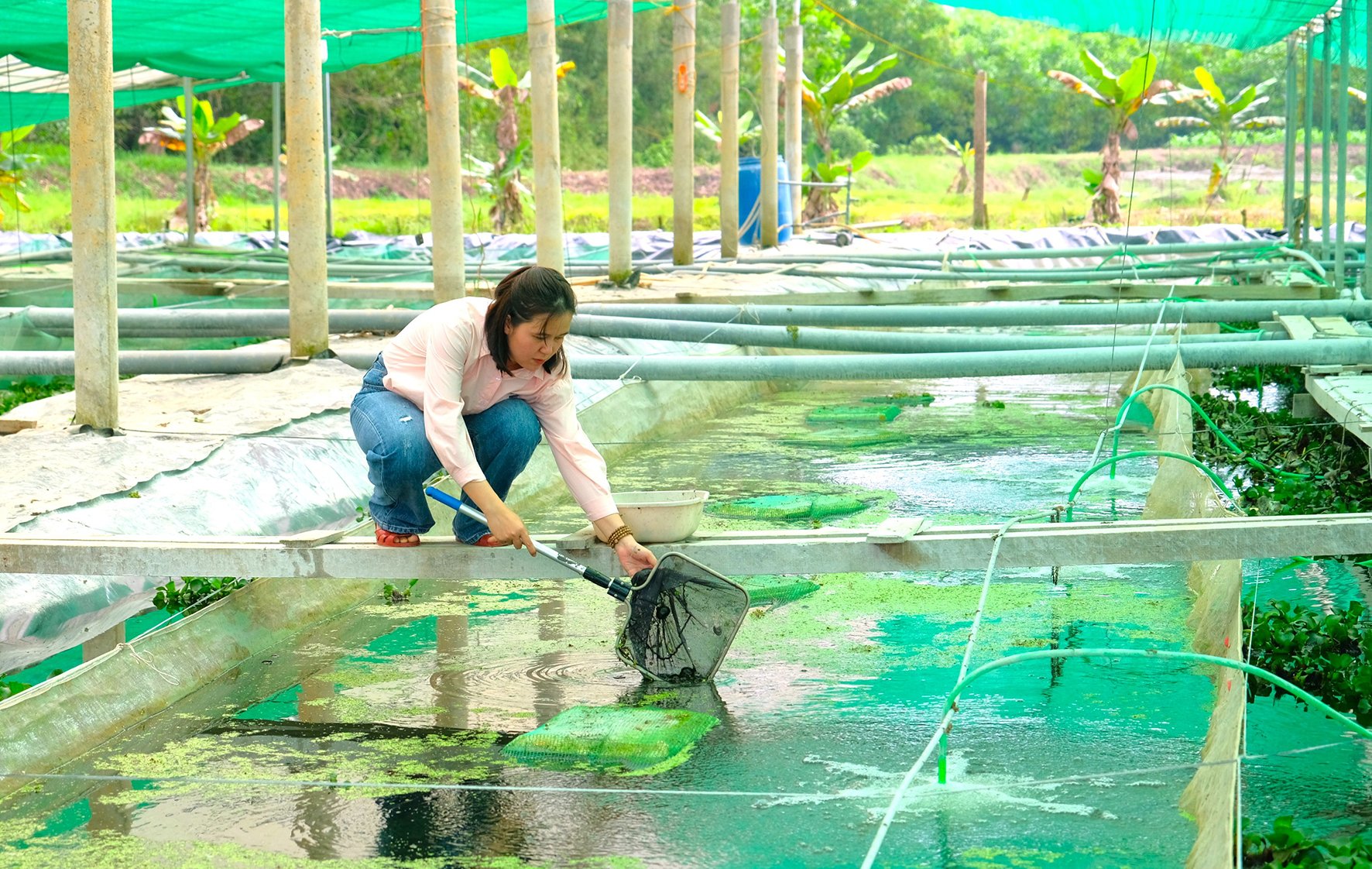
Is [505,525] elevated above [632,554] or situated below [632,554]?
above

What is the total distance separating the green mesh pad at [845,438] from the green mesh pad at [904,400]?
109cm

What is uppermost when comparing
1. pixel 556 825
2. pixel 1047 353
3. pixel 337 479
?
pixel 1047 353

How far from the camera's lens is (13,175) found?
17.4 meters

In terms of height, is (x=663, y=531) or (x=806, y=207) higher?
(x=806, y=207)

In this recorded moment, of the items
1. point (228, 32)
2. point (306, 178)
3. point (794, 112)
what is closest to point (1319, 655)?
point (306, 178)

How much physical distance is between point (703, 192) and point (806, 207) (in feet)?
28.5

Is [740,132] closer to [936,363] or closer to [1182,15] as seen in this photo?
[1182,15]

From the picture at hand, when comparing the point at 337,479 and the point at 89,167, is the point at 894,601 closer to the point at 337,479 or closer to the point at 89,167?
the point at 337,479

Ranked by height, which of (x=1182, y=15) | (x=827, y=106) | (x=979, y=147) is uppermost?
(x=827, y=106)

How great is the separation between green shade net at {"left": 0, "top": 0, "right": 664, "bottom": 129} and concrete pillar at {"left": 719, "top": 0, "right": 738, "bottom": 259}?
68 cm

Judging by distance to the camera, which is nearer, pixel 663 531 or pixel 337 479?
pixel 663 531

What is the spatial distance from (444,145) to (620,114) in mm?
2706

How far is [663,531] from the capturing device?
3213 millimetres

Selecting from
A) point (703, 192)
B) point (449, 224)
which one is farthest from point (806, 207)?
point (449, 224)
